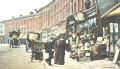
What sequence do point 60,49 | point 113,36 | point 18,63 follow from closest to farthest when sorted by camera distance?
point 60,49, point 113,36, point 18,63

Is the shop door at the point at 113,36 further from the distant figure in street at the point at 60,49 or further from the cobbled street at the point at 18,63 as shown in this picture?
the cobbled street at the point at 18,63

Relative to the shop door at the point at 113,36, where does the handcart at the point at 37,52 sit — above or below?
below

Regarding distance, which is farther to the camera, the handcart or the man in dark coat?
the handcart

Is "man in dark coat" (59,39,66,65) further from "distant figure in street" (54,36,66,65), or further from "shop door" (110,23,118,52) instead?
"shop door" (110,23,118,52)

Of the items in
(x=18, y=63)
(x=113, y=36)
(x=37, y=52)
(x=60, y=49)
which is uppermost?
(x=113, y=36)

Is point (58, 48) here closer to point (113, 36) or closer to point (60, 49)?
point (60, 49)

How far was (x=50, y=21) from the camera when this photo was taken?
7625cm

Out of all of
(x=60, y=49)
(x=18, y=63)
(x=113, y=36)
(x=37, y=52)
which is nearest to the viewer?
(x=60, y=49)

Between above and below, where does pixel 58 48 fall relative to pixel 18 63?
above

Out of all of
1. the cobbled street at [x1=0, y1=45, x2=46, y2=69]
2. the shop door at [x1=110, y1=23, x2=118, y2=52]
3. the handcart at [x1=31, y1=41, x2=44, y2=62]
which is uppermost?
the shop door at [x1=110, y1=23, x2=118, y2=52]

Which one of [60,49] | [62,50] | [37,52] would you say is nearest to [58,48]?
[60,49]

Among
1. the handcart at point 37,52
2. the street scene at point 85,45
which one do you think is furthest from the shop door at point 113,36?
the handcart at point 37,52

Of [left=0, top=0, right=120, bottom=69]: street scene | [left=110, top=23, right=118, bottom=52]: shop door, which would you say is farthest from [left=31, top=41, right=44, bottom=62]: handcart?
[left=110, top=23, right=118, bottom=52]: shop door

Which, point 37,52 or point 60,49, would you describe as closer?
point 60,49
